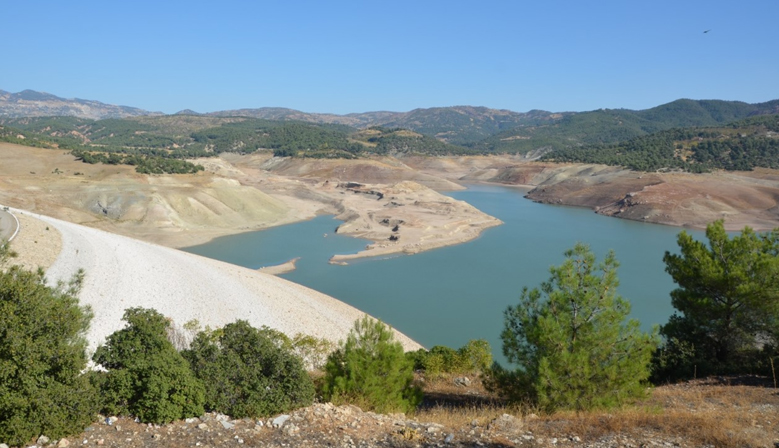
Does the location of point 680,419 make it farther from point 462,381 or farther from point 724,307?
point 462,381

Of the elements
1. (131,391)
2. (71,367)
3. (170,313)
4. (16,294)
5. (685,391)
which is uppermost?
(16,294)

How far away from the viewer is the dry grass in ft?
28.1

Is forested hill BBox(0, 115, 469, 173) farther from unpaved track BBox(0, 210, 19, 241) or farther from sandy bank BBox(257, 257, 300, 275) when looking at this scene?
unpaved track BBox(0, 210, 19, 241)

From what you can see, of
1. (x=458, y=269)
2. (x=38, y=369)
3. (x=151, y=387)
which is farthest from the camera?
(x=458, y=269)

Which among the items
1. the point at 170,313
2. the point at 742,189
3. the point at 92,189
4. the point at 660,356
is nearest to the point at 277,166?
the point at 92,189

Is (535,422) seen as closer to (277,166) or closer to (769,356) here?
(769,356)

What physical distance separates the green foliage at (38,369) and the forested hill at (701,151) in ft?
319

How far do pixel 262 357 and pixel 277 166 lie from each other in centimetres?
11325

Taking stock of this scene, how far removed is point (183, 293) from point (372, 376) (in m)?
17.8

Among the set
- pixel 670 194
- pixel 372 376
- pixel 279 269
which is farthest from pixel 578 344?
pixel 670 194

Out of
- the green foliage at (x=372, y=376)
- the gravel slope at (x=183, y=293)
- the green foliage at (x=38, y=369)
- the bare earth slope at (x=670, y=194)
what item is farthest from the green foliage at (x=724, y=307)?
the bare earth slope at (x=670, y=194)

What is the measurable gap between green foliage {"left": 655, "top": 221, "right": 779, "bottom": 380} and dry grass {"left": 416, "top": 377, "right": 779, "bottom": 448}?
70.3 inches

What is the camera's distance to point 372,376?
1109cm

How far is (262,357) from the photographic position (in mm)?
10156
